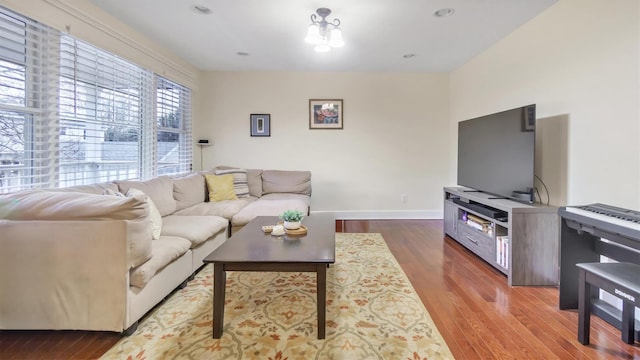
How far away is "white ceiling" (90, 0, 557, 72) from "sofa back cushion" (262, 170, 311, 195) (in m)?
1.60

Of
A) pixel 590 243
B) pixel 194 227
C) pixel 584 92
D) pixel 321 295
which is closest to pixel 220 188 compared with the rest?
pixel 194 227

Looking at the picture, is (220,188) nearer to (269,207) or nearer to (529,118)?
(269,207)

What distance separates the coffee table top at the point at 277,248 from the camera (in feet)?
5.74

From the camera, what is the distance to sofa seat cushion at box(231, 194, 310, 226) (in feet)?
10.6

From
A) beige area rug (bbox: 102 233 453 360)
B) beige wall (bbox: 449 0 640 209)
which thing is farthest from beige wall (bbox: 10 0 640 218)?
beige area rug (bbox: 102 233 453 360)

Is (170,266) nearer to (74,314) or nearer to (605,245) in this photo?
(74,314)

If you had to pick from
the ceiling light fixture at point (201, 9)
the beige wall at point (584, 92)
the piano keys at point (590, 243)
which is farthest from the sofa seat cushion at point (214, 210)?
the beige wall at point (584, 92)

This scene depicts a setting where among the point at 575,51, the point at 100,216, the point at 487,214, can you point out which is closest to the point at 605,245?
the point at 487,214

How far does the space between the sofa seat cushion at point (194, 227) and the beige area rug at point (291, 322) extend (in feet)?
1.19

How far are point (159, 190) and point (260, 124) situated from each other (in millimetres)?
2149

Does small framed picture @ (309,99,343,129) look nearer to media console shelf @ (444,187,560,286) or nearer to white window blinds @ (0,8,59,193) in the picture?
media console shelf @ (444,187,560,286)

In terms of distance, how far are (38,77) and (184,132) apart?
2.21 m

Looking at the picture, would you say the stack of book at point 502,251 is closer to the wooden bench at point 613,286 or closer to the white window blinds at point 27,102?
the wooden bench at point 613,286

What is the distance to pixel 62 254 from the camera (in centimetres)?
169
